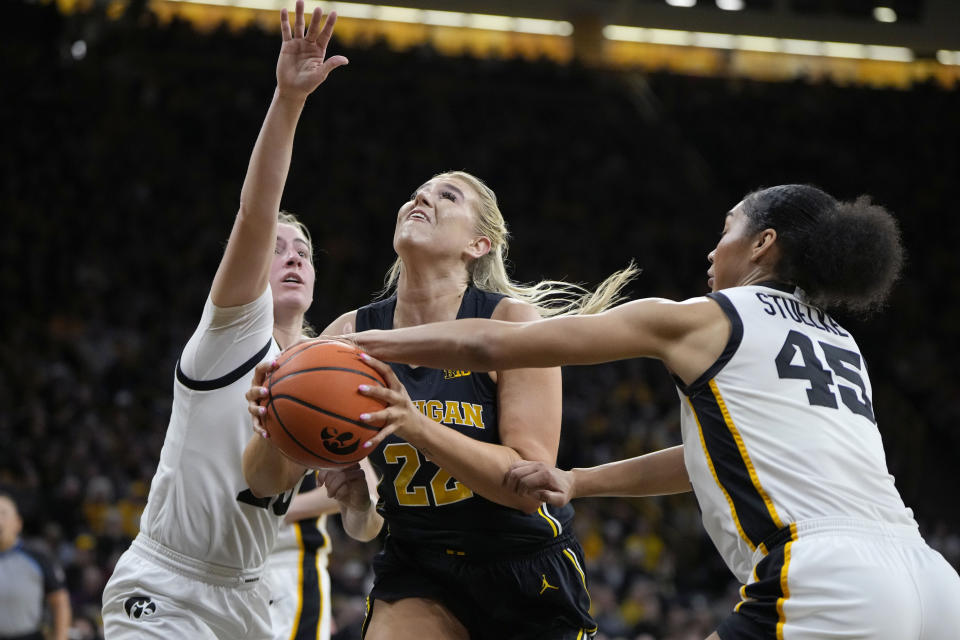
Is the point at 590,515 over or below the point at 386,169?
below

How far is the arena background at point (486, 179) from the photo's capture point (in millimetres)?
11602

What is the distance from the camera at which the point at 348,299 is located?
15312 millimetres

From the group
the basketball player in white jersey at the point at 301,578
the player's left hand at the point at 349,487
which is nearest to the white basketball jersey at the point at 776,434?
the player's left hand at the point at 349,487

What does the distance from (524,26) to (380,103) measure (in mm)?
5675

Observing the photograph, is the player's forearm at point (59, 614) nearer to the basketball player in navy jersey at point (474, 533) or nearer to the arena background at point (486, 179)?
the arena background at point (486, 179)

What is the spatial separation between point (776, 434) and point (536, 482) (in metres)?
0.73

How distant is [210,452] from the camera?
3352 millimetres

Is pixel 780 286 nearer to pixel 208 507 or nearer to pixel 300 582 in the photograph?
pixel 208 507

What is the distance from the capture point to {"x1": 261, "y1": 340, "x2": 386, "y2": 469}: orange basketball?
9.06 feet

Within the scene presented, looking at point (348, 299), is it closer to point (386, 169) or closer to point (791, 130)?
point (386, 169)

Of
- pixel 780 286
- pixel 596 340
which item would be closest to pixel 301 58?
pixel 596 340

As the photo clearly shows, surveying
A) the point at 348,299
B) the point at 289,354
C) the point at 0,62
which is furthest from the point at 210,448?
the point at 0,62

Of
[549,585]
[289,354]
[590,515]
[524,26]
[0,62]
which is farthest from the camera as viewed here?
[524,26]

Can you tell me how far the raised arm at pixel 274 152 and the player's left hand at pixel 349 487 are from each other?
0.84 m
